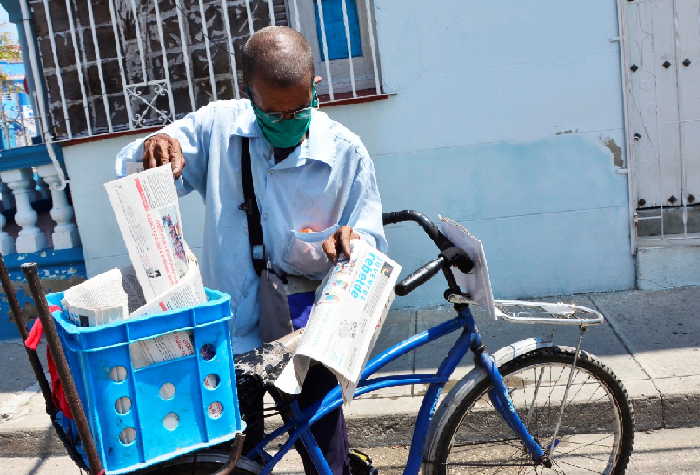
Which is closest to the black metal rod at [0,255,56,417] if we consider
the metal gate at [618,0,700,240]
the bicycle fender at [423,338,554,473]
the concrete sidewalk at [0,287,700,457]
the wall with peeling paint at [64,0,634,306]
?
the bicycle fender at [423,338,554,473]

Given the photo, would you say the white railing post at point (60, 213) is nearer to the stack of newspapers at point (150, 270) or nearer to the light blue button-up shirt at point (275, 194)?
the light blue button-up shirt at point (275, 194)

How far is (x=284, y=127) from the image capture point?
6.79ft

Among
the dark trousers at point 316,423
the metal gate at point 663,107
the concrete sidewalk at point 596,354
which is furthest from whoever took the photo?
the metal gate at point 663,107

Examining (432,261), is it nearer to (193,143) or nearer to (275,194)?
(275,194)

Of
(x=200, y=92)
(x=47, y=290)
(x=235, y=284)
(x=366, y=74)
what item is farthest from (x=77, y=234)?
(x=235, y=284)

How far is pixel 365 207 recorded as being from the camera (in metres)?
2.19

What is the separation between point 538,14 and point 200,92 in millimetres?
2218

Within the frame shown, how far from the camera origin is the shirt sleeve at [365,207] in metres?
2.16

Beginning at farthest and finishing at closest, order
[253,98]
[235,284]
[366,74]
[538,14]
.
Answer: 1. [366,74]
2. [538,14]
3. [235,284]
4. [253,98]

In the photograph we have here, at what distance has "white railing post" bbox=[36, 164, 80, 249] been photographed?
495 centimetres

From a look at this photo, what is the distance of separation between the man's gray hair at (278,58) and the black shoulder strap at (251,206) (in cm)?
24

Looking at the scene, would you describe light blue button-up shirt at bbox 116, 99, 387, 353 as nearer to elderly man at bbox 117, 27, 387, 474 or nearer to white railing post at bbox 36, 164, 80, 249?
elderly man at bbox 117, 27, 387, 474

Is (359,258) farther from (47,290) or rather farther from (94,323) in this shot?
(47,290)

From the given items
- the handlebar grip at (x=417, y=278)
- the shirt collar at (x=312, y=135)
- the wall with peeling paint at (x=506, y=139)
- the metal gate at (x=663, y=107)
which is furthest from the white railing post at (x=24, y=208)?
the metal gate at (x=663, y=107)
